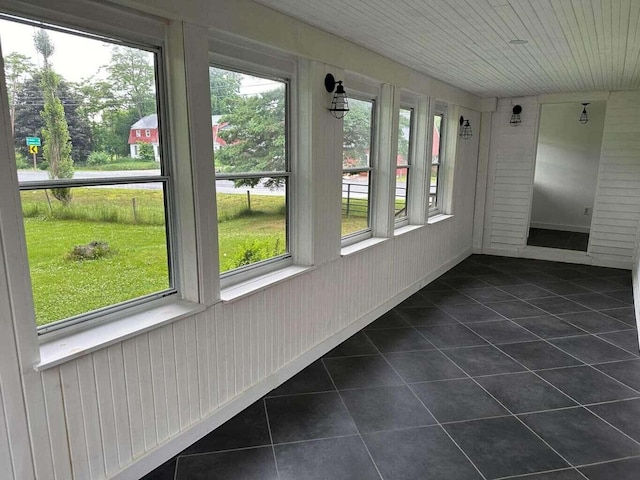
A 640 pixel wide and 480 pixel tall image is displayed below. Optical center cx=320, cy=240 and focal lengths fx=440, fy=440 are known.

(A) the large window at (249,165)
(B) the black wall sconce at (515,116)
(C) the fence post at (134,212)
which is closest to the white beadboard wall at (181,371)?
(A) the large window at (249,165)

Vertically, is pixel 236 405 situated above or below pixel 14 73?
below

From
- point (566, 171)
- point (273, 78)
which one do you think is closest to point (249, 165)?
point (273, 78)

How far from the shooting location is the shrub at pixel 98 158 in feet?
6.09

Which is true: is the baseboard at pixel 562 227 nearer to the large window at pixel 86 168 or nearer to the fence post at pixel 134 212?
the large window at pixel 86 168

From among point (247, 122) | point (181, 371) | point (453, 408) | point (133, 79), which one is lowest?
point (453, 408)

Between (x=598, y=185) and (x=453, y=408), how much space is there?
4.73 meters

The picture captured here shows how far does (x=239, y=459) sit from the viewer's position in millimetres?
2258

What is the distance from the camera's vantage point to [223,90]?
2449 mm

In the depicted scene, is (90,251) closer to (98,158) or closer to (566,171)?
(98,158)

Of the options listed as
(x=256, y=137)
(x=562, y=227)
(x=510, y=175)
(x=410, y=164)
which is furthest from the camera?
(x=562, y=227)

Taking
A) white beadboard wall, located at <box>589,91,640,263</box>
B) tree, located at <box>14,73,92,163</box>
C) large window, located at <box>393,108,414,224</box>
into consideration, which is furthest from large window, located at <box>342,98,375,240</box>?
white beadboard wall, located at <box>589,91,640,263</box>

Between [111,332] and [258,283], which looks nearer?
[111,332]

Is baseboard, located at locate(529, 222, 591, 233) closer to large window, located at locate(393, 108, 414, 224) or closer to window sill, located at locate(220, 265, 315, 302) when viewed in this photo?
large window, located at locate(393, 108, 414, 224)

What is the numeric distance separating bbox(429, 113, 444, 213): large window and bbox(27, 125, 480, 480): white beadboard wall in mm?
2008
